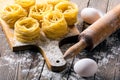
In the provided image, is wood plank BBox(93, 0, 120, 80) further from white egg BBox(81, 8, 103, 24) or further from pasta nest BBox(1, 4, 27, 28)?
pasta nest BBox(1, 4, 27, 28)

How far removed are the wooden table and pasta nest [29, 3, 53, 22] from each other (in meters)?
0.17

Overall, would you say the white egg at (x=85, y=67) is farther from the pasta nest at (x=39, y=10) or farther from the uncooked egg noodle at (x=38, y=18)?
the pasta nest at (x=39, y=10)

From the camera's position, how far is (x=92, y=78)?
4.38 feet

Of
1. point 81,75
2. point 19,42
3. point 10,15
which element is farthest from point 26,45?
point 81,75

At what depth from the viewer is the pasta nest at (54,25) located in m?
1.43

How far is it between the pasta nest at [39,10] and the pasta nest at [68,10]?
0.04 metres

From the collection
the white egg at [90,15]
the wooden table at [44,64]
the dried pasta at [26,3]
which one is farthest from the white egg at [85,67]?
the dried pasta at [26,3]

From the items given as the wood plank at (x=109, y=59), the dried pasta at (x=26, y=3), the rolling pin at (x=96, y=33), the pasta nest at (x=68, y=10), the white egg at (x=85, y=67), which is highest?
the dried pasta at (x=26, y=3)

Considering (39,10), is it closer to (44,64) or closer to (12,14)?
(12,14)

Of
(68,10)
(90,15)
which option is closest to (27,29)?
(68,10)

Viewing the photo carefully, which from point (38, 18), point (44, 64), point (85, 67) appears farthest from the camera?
point (38, 18)

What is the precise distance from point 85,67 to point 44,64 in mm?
205

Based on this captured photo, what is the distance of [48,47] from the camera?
1433mm

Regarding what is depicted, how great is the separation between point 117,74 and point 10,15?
57 cm
